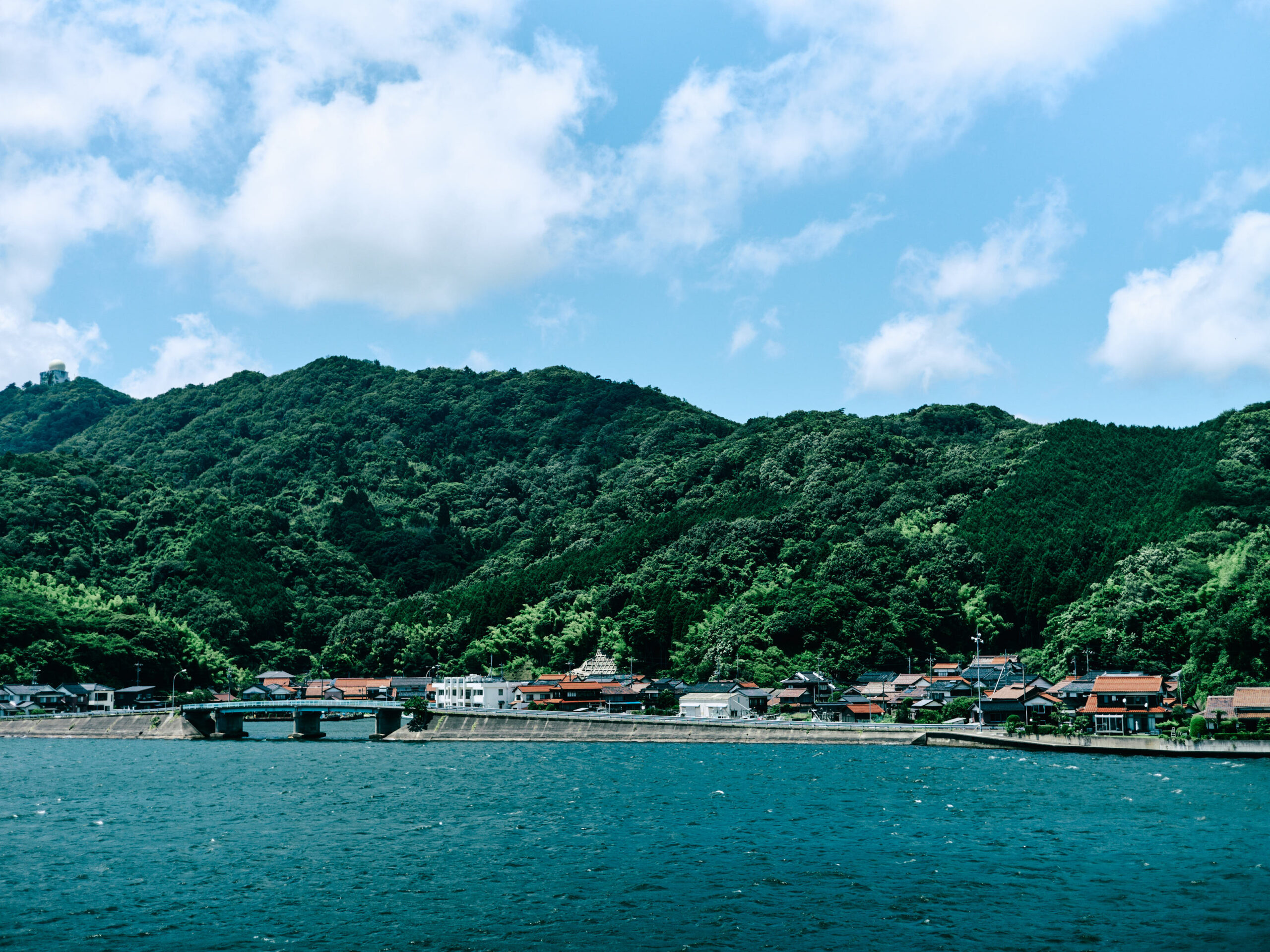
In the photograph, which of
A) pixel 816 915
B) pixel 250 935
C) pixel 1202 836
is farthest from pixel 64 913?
pixel 1202 836

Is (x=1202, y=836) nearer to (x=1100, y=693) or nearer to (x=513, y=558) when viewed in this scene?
(x=1100, y=693)

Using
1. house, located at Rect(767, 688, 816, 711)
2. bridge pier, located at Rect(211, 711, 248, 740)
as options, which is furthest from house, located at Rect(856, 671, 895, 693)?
bridge pier, located at Rect(211, 711, 248, 740)

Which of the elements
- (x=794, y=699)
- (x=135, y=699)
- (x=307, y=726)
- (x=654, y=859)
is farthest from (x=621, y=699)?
(x=654, y=859)

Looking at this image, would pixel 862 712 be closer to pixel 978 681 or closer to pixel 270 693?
pixel 978 681

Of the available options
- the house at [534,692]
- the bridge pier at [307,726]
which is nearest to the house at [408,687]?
the house at [534,692]

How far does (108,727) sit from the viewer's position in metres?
107

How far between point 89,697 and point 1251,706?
105 m

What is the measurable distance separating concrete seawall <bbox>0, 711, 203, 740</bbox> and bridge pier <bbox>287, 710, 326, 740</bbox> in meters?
8.77

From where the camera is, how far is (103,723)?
107 meters

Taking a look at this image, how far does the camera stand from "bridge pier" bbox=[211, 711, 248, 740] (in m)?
105

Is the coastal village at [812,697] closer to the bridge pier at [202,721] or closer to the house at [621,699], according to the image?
the house at [621,699]

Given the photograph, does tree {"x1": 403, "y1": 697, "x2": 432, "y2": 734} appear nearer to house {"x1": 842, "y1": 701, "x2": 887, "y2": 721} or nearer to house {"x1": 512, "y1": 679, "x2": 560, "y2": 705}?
house {"x1": 512, "y1": 679, "x2": 560, "y2": 705}

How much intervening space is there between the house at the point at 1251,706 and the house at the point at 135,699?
102m

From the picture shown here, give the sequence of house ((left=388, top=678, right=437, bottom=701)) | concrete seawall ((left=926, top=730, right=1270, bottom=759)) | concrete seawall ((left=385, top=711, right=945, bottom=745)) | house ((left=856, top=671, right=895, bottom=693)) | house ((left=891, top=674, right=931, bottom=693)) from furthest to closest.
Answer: house ((left=388, top=678, right=437, bottom=701)) → house ((left=856, top=671, right=895, bottom=693)) → house ((left=891, top=674, right=931, bottom=693)) → concrete seawall ((left=385, top=711, right=945, bottom=745)) → concrete seawall ((left=926, top=730, right=1270, bottom=759))
